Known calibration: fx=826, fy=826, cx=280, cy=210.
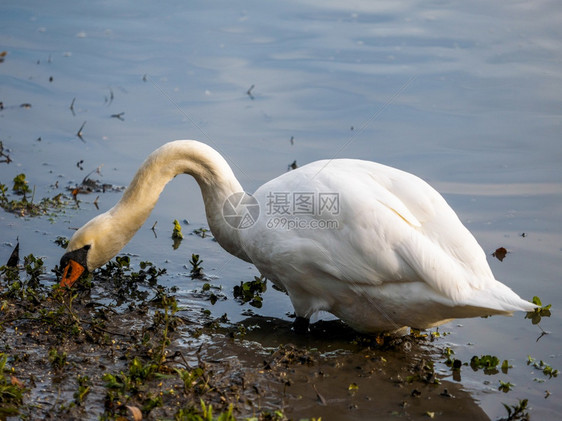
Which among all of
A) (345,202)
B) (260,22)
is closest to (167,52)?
(260,22)

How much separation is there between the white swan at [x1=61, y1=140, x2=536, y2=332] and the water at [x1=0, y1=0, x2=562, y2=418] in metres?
0.61

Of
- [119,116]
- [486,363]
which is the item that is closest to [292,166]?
[119,116]

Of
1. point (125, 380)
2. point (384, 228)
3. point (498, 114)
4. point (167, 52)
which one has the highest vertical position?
point (167, 52)

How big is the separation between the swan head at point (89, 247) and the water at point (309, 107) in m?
0.60

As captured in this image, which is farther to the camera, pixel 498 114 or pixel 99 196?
pixel 498 114

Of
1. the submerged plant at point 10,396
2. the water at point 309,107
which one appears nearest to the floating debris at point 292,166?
the water at point 309,107

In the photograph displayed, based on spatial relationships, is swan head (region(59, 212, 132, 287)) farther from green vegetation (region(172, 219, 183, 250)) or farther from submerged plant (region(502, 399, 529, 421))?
submerged plant (region(502, 399, 529, 421))

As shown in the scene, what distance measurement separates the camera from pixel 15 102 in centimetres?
1131

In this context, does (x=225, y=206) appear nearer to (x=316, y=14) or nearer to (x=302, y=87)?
(x=302, y=87)

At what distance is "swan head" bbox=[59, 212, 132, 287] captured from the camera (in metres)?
6.62

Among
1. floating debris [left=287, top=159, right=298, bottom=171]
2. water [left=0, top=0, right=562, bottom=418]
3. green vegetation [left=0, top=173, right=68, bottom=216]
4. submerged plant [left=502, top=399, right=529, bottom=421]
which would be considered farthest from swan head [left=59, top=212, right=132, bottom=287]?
submerged plant [left=502, top=399, right=529, bottom=421]

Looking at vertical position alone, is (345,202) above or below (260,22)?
below

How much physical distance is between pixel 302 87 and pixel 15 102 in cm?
401

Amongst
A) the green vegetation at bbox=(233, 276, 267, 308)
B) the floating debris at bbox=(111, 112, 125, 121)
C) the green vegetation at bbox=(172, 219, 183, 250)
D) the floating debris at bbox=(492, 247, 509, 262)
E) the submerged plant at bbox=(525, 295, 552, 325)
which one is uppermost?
the floating debris at bbox=(111, 112, 125, 121)
